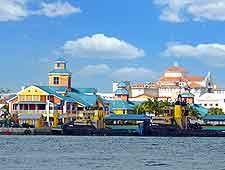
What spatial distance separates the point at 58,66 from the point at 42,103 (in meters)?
26.2

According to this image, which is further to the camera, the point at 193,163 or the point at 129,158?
the point at 129,158

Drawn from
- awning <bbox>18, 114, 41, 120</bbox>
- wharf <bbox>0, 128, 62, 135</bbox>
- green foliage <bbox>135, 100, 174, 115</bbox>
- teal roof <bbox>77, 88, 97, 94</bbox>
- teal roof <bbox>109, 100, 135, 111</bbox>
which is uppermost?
teal roof <bbox>77, 88, 97, 94</bbox>

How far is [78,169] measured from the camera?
153 feet

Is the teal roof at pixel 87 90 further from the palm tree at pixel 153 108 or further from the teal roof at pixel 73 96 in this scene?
the palm tree at pixel 153 108

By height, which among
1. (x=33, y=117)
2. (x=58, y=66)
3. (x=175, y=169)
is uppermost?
(x=58, y=66)

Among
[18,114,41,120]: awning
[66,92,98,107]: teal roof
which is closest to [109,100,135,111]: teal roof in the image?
[66,92,98,107]: teal roof

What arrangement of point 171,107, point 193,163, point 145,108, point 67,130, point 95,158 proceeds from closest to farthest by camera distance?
point 193,163, point 95,158, point 67,130, point 171,107, point 145,108

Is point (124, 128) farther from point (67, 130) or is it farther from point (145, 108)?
point (145, 108)

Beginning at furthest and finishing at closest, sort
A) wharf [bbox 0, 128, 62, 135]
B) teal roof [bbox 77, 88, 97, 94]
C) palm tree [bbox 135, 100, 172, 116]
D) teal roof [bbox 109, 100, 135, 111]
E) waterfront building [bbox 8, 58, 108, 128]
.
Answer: teal roof [bbox 77, 88, 97, 94] → teal roof [bbox 109, 100, 135, 111] → palm tree [bbox 135, 100, 172, 116] → waterfront building [bbox 8, 58, 108, 128] → wharf [bbox 0, 128, 62, 135]

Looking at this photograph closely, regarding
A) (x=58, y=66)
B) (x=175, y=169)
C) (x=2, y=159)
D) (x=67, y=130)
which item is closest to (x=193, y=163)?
(x=175, y=169)

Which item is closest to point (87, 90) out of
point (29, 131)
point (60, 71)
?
point (60, 71)

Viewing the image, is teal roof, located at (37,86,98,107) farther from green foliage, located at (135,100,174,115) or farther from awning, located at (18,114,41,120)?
green foliage, located at (135,100,174,115)

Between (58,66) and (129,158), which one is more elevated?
(58,66)

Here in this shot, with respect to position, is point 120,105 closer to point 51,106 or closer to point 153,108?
point 153,108
